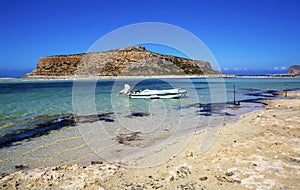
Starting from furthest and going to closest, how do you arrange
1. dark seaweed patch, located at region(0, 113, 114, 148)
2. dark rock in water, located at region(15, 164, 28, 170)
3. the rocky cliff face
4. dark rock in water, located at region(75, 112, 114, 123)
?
the rocky cliff face
dark rock in water, located at region(75, 112, 114, 123)
dark seaweed patch, located at region(0, 113, 114, 148)
dark rock in water, located at region(15, 164, 28, 170)

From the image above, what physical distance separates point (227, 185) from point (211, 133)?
5331 mm

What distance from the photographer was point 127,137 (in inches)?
413

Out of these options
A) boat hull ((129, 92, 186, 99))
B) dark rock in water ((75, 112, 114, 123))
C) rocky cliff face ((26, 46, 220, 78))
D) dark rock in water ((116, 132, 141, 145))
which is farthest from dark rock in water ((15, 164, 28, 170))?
rocky cliff face ((26, 46, 220, 78))

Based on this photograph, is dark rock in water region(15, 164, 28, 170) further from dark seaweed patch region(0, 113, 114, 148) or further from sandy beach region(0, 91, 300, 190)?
dark seaweed patch region(0, 113, 114, 148)

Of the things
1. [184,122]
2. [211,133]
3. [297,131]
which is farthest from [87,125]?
[297,131]

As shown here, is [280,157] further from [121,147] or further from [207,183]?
[121,147]

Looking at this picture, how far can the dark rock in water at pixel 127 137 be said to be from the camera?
984cm

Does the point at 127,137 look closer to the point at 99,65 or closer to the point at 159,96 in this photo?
the point at 159,96

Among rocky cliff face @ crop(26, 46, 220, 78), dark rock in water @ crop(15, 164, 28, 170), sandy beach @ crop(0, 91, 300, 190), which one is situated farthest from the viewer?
rocky cliff face @ crop(26, 46, 220, 78)

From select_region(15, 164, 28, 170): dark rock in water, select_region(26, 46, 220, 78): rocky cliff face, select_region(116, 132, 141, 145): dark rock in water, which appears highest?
select_region(26, 46, 220, 78): rocky cliff face

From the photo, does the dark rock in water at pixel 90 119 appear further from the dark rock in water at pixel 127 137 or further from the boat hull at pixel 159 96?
the boat hull at pixel 159 96

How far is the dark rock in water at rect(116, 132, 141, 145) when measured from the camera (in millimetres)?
9836

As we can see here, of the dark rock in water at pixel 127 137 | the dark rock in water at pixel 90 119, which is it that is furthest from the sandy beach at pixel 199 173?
the dark rock in water at pixel 90 119

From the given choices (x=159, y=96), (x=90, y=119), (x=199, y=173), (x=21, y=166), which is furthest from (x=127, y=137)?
(x=159, y=96)
